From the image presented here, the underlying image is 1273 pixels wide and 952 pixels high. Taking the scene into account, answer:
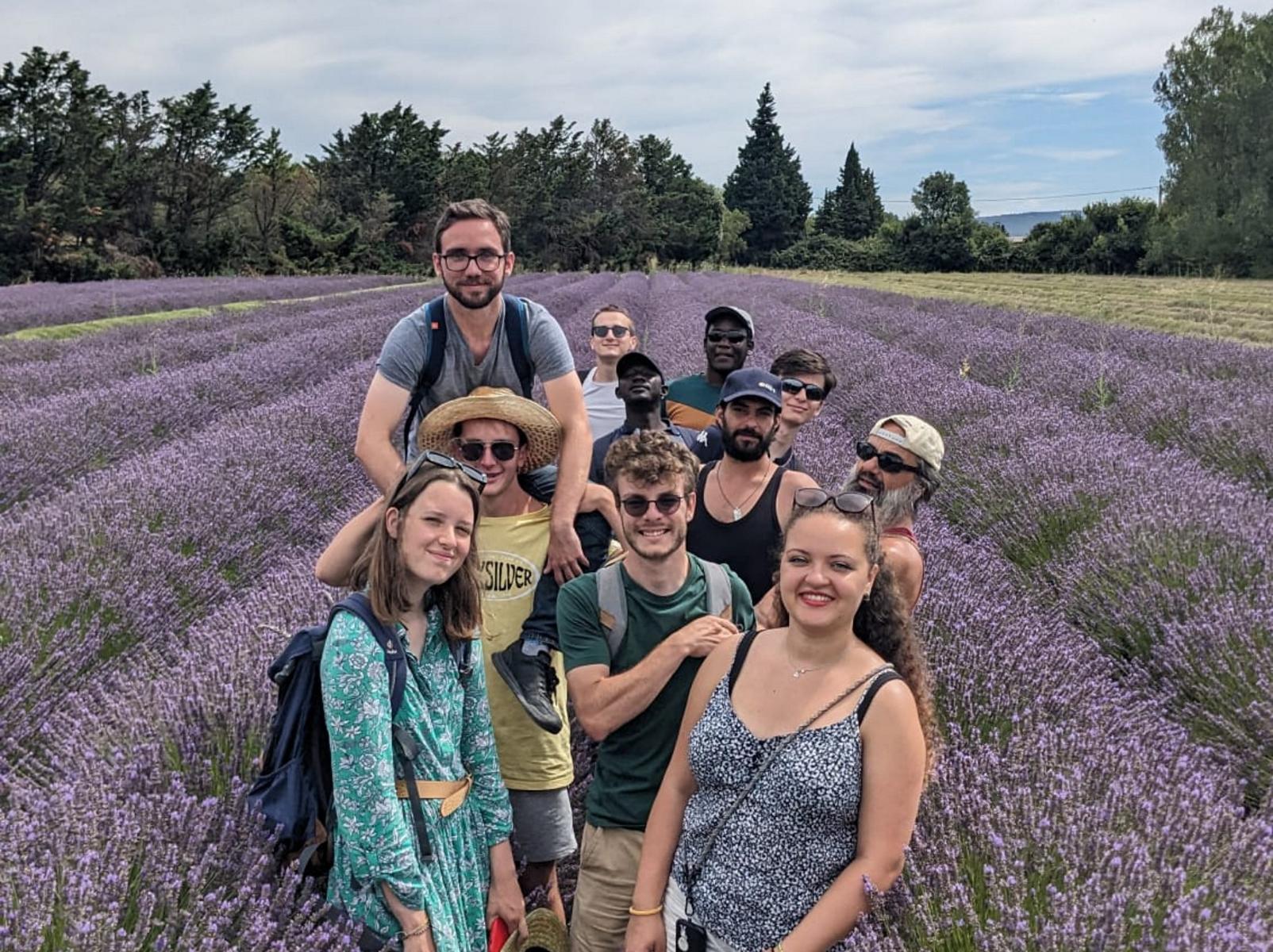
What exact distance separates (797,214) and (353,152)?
31.4 meters

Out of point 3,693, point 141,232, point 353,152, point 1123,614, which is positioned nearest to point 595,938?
point 3,693

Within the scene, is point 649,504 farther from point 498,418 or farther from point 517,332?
point 517,332

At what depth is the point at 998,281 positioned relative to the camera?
31.7 metres

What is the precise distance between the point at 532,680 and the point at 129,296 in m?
19.8

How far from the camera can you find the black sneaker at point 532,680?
207 cm

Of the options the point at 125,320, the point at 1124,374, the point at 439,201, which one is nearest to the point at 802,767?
the point at 1124,374

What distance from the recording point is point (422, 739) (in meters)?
1.69

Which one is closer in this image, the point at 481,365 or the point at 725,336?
the point at 481,365

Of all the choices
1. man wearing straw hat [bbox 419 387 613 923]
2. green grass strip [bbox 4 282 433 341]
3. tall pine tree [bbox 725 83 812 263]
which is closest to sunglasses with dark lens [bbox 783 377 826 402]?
man wearing straw hat [bbox 419 387 613 923]

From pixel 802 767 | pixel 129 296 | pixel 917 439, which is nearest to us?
pixel 802 767

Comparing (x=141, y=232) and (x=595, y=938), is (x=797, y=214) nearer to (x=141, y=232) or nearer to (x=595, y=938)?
(x=141, y=232)

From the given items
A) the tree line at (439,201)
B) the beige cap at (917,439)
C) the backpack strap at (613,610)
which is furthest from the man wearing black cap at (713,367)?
the tree line at (439,201)

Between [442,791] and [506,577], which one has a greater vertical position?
[506,577]

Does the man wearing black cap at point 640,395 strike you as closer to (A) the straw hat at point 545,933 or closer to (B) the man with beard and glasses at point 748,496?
(B) the man with beard and glasses at point 748,496
